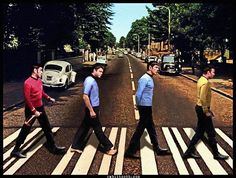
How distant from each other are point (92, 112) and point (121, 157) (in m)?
1.14

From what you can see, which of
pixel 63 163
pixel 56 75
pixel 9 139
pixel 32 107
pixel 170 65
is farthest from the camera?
pixel 170 65

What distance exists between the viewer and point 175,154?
7.46m

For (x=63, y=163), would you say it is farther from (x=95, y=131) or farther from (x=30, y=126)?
(x=30, y=126)

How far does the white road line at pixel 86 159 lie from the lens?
20.9ft

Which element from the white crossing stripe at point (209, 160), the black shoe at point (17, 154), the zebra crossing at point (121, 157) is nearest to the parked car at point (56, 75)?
the zebra crossing at point (121, 157)

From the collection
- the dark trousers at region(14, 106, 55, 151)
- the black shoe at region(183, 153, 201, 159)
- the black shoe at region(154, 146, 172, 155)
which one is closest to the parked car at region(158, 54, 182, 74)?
the black shoe at region(154, 146, 172, 155)

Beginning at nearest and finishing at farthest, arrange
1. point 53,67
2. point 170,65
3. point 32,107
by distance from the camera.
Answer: point 32,107
point 53,67
point 170,65

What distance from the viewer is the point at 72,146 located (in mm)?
7559

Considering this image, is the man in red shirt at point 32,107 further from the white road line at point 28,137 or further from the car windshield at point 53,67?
the car windshield at point 53,67

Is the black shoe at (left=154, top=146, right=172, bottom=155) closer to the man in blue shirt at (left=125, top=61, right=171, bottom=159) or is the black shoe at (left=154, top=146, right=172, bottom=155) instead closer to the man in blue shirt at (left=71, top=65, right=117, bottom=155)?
the man in blue shirt at (left=125, top=61, right=171, bottom=159)

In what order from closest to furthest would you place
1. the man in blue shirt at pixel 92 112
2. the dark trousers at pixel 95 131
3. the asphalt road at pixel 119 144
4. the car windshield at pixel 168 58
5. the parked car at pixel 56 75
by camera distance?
the asphalt road at pixel 119 144, the man in blue shirt at pixel 92 112, the dark trousers at pixel 95 131, the parked car at pixel 56 75, the car windshield at pixel 168 58

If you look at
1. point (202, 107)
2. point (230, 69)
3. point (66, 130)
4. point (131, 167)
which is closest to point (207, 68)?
point (202, 107)

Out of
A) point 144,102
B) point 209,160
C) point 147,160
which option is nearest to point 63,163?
point 147,160

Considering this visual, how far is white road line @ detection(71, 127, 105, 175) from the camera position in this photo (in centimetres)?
638
